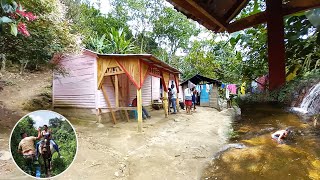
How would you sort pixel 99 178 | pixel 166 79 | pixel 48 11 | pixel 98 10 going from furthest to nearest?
pixel 98 10 → pixel 166 79 → pixel 48 11 → pixel 99 178

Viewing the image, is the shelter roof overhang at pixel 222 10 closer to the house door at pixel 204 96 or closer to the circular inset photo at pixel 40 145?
the circular inset photo at pixel 40 145

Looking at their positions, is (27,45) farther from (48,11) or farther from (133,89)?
(133,89)

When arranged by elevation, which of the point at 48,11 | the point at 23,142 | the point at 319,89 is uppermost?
the point at 48,11

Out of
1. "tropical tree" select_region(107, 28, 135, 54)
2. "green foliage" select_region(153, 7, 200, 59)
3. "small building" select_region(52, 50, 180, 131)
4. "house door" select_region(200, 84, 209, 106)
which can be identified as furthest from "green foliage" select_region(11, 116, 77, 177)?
"green foliage" select_region(153, 7, 200, 59)

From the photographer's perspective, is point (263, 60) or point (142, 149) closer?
point (263, 60)

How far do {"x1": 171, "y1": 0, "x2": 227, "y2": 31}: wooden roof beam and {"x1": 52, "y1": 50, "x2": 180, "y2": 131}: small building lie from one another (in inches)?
173

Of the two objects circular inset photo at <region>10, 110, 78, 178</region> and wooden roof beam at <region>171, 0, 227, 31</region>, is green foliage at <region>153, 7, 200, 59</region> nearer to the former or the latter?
wooden roof beam at <region>171, 0, 227, 31</region>

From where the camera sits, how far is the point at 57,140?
213cm

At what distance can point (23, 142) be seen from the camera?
78.8 inches

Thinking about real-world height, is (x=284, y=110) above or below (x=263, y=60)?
below

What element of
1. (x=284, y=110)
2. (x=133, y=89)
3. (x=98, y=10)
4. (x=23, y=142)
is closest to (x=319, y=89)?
(x=284, y=110)

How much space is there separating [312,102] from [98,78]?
8054mm

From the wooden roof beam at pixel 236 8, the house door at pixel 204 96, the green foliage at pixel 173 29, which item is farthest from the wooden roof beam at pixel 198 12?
the green foliage at pixel 173 29

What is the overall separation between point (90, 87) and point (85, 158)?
5.22 m
